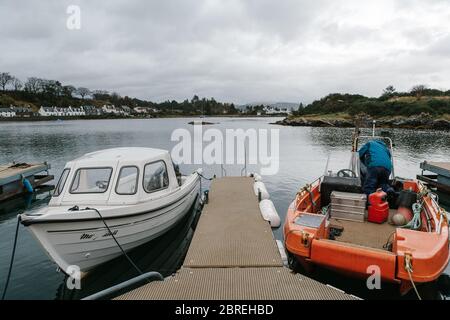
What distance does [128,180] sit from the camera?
23.6ft

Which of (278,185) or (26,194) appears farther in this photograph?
(278,185)

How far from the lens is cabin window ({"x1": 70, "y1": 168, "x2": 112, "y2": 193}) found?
6.97 metres

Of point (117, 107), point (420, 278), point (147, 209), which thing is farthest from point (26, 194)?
point (117, 107)

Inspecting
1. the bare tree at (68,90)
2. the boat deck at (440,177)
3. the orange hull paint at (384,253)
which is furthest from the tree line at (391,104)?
the bare tree at (68,90)

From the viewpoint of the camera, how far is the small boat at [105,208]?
18.4 ft

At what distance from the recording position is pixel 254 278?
16.4 ft

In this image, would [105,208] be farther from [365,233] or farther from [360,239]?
[365,233]

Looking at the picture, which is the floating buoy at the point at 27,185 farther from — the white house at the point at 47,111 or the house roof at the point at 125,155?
the white house at the point at 47,111

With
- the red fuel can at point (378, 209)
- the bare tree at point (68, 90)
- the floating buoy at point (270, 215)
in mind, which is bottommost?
the floating buoy at point (270, 215)

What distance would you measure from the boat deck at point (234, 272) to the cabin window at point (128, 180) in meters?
2.15

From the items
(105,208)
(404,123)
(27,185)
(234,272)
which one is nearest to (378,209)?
(234,272)
